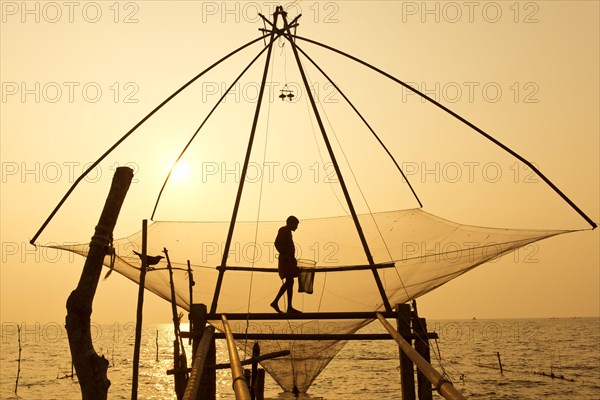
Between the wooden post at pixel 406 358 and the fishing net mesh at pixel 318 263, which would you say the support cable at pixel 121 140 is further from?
the wooden post at pixel 406 358

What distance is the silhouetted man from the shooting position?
314 inches

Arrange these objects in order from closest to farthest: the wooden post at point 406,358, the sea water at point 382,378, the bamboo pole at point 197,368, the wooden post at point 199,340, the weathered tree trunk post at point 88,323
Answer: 1. the bamboo pole at point 197,368
2. the weathered tree trunk post at point 88,323
3. the wooden post at point 199,340
4. the wooden post at point 406,358
5. the sea water at point 382,378

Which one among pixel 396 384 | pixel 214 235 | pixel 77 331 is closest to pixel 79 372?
pixel 77 331

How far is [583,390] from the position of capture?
131ft

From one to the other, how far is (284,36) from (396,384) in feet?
132

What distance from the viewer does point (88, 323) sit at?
4789 mm

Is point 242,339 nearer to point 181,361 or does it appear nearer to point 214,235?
point 181,361

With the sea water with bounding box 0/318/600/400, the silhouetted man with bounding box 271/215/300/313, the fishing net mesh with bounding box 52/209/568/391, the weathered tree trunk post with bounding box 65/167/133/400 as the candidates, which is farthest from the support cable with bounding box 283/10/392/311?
the sea water with bounding box 0/318/600/400

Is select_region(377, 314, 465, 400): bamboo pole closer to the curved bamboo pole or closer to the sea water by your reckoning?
the curved bamboo pole

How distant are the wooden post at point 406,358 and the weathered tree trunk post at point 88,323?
3.23 meters

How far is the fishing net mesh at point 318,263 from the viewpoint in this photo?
7871 mm

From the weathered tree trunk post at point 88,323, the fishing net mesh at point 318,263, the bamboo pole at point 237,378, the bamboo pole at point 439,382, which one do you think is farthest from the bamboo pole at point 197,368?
the bamboo pole at point 439,382

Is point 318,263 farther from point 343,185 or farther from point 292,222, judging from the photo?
point 343,185

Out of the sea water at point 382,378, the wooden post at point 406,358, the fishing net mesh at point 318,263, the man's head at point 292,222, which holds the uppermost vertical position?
the man's head at point 292,222
